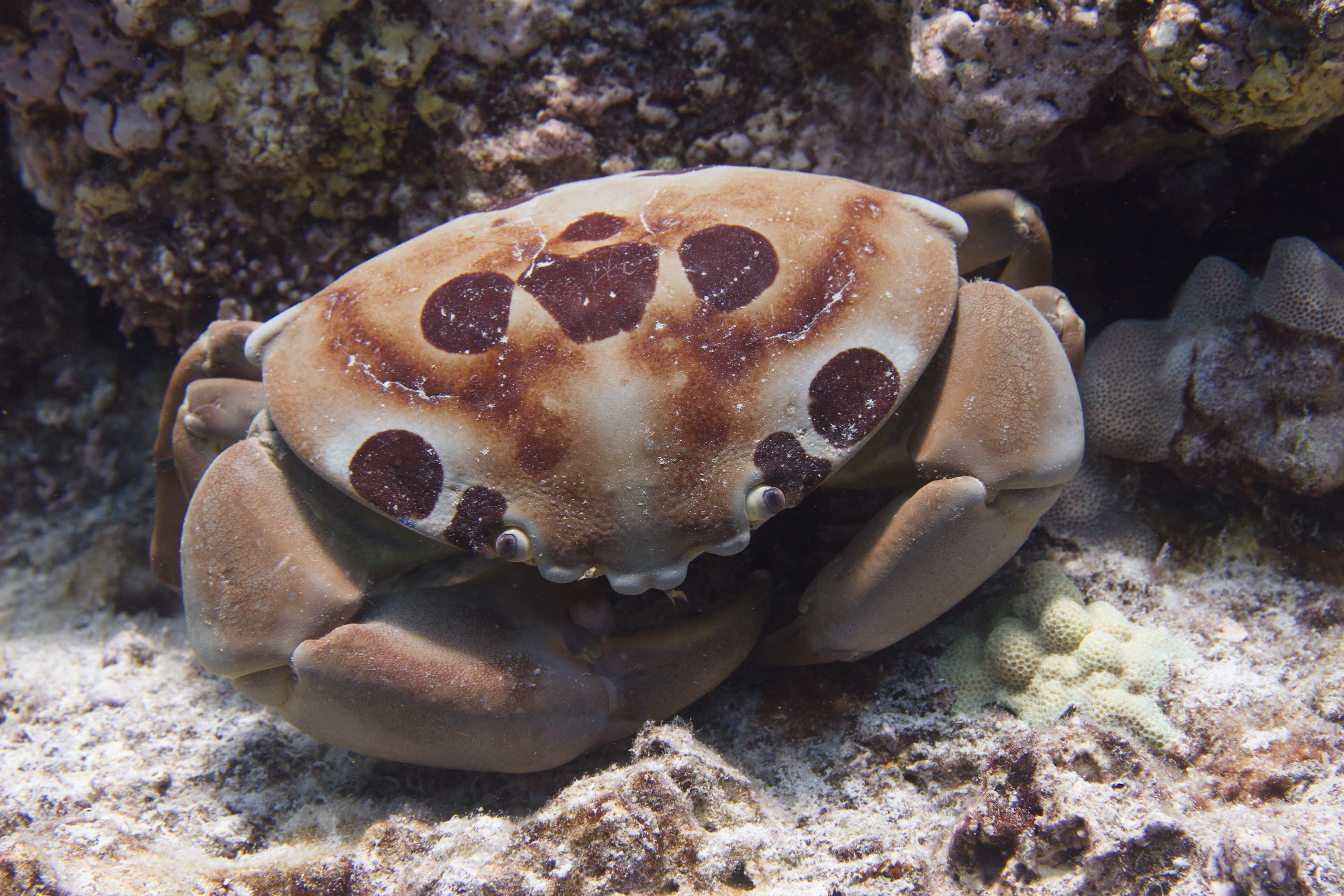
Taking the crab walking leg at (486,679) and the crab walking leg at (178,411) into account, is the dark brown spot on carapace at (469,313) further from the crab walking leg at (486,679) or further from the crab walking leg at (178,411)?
the crab walking leg at (178,411)

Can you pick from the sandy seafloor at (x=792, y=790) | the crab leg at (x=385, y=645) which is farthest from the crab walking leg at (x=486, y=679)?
the sandy seafloor at (x=792, y=790)

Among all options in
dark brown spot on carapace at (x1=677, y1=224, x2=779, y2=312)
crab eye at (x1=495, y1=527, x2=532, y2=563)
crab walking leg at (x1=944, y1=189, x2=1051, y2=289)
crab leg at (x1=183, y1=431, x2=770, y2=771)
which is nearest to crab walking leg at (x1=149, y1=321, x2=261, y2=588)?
crab leg at (x1=183, y1=431, x2=770, y2=771)

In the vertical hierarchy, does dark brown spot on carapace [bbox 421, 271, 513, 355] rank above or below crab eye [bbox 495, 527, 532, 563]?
above

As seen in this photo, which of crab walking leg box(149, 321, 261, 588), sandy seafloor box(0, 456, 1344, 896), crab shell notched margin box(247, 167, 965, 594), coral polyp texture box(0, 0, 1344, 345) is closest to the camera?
sandy seafloor box(0, 456, 1344, 896)

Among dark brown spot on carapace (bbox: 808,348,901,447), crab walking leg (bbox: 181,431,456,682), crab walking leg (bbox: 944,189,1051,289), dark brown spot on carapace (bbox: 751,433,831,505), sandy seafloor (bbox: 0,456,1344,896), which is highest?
crab walking leg (bbox: 944,189,1051,289)

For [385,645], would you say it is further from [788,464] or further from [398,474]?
[788,464]

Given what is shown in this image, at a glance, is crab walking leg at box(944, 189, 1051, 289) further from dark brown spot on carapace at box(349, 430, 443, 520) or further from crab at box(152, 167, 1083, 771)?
dark brown spot on carapace at box(349, 430, 443, 520)

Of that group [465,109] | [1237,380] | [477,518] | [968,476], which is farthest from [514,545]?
[1237,380]

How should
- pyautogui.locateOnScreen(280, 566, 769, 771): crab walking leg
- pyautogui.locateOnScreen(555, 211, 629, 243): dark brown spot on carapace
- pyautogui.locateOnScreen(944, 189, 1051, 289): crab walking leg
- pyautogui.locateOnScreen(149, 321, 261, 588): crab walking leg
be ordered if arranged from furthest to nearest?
1. pyautogui.locateOnScreen(149, 321, 261, 588): crab walking leg
2. pyautogui.locateOnScreen(944, 189, 1051, 289): crab walking leg
3. pyautogui.locateOnScreen(555, 211, 629, 243): dark brown spot on carapace
4. pyautogui.locateOnScreen(280, 566, 769, 771): crab walking leg
